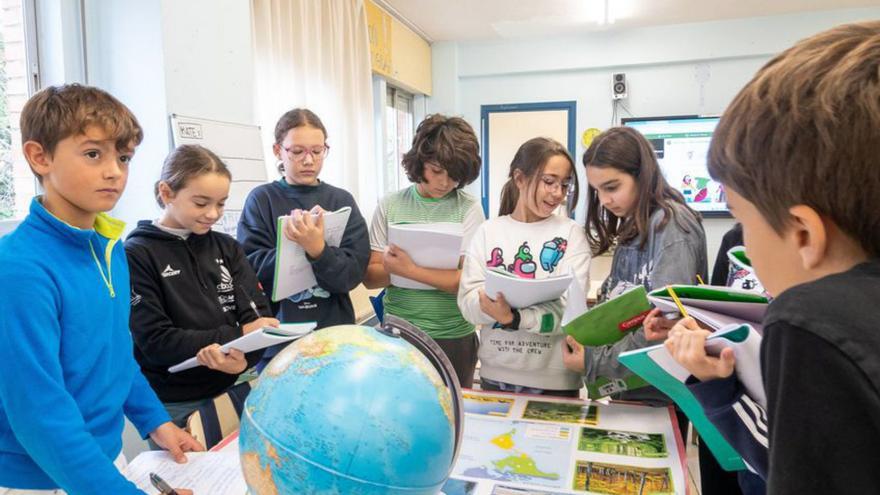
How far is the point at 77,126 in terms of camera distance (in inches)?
39.3

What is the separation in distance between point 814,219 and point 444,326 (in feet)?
4.43

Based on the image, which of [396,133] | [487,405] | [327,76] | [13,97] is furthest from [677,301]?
[396,133]

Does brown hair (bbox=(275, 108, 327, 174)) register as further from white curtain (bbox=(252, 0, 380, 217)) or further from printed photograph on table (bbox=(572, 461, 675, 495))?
printed photograph on table (bbox=(572, 461, 675, 495))

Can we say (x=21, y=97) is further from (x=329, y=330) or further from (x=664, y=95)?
(x=664, y=95)

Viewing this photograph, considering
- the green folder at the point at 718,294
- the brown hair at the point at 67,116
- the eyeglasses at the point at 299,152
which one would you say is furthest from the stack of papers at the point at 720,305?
the eyeglasses at the point at 299,152

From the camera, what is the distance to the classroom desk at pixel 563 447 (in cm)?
103

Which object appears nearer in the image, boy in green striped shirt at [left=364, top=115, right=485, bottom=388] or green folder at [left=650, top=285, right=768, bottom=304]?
green folder at [left=650, top=285, right=768, bottom=304]

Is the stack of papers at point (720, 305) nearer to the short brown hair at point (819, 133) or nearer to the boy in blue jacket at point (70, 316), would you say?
the short brown hair at point (819, 133)

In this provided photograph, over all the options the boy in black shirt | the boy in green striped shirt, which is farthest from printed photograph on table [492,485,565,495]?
the boy in green striped shirt

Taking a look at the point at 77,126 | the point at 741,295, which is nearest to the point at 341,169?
the point at 77,126

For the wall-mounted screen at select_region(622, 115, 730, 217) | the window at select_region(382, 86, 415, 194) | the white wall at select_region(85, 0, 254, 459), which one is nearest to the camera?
the white wall at select_region(85, 0, 254, 459)

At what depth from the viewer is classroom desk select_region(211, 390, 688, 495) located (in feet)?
3.37

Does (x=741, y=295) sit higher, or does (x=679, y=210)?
(x=679, y=210)

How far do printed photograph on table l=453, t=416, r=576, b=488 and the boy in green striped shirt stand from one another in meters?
0.51
